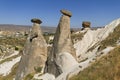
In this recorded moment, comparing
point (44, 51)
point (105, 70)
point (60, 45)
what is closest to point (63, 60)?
point (60, 45)

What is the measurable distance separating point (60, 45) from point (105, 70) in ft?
29.5

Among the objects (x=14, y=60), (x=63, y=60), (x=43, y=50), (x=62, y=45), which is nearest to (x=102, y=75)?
(x=63, y=60)

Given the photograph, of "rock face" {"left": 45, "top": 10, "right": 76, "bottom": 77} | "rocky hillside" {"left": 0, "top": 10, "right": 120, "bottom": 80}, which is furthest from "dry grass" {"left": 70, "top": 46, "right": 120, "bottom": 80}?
"rock face" {"left": 45, "top": 10, "right": 76, "bottom": 77}

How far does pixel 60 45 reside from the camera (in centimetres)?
2241

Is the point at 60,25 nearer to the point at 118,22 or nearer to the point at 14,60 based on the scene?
the point at 118,22

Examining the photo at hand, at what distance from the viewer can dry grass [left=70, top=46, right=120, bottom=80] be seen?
13.1 meters

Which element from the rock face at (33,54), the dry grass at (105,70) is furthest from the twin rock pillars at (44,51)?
the dry grass at (105,70)

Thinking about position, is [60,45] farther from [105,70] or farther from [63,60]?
[105,70]

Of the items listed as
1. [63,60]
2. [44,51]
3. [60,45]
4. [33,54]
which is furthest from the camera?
[44,51]

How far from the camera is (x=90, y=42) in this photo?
3978 cm

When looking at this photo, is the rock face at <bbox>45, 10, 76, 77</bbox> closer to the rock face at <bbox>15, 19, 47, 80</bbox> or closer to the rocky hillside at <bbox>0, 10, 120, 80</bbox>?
the rocky hillside at <bbox>0, 10, 120, 80</bbox>

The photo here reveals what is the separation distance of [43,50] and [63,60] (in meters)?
7.44

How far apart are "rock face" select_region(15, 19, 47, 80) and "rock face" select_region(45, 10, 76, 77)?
3.29 meters

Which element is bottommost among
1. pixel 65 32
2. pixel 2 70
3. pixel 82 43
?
pixel 2 70
